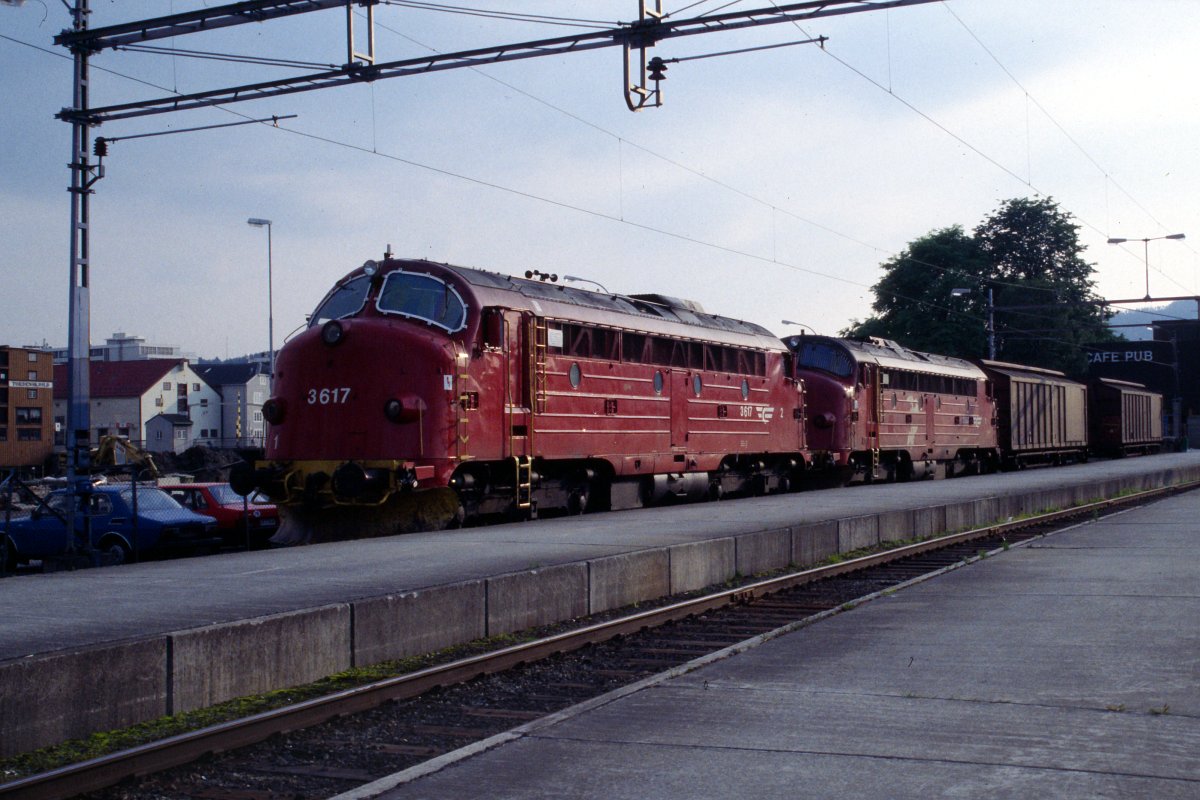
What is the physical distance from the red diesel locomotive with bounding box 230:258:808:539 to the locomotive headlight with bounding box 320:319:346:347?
0.09 feet

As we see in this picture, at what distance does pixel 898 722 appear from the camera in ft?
21.7

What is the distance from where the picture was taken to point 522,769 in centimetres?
579

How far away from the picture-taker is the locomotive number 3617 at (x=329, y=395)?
52.7 ft

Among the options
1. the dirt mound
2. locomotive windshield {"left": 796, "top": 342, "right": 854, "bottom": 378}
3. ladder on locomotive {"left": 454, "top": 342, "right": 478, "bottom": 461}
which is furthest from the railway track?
the dirt mound

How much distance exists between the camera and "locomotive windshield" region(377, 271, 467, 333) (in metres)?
16.3

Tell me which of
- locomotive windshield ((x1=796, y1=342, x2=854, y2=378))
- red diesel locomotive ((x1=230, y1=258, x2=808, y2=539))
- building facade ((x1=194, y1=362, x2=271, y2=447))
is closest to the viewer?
red diesel locomotive ((x1=230, y1=258, x2=808, y2=539))

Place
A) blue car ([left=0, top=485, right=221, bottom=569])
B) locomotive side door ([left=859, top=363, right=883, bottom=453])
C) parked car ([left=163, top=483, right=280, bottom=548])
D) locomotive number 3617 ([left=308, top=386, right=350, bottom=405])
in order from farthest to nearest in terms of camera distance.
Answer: locomotive side door ([left=859, top=363, right=883, bottom=453]) < parked car ([left=163, top=483, right=280, bottom=548]) < blue car ([left=0, top=485, right=221, bottom=569]) < locomotive number 3617 ([left=308, top=386, right=350, bottom=405])

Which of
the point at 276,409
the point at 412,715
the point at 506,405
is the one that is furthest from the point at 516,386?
the point at 412,715

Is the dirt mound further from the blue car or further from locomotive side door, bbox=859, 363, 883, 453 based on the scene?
the blue car

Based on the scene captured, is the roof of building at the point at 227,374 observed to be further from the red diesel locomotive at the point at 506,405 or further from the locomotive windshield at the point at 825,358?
the red diesel locomotive at the point at 506,405

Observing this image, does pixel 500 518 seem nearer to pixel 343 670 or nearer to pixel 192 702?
pixel 343 670

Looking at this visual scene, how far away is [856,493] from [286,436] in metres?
13.3

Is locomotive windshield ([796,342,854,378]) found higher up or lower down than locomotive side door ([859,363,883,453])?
higher up

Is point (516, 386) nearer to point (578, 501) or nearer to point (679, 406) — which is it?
point (578, 501)
